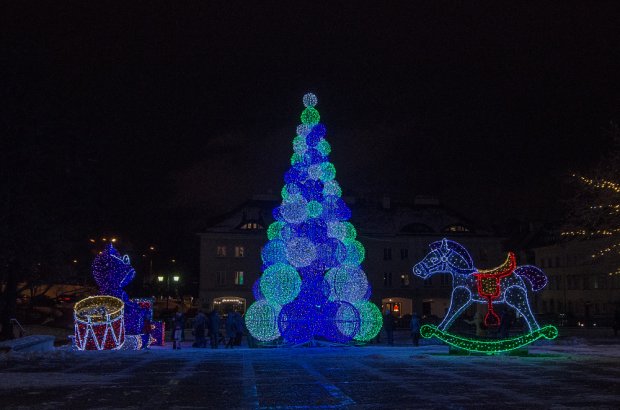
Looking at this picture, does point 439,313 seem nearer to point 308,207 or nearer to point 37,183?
point 308,207

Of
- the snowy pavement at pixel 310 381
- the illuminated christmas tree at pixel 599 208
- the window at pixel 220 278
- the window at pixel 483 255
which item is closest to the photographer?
the snowy pavement at pixel 310 381

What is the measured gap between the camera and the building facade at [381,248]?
6097 centimetres

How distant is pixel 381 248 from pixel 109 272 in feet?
129

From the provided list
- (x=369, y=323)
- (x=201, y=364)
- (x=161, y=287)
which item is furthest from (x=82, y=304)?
(x=161, y=287)

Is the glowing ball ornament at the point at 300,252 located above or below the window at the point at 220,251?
below

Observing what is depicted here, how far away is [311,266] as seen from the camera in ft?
92.5

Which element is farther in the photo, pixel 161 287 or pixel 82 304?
pixel 161 287

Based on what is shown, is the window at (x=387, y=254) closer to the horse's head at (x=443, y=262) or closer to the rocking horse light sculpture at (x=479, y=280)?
the rocking horse light sculpture at (x=479, y=280)

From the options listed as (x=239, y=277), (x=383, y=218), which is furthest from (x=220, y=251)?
(x=383, y=218)

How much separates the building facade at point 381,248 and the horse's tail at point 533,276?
35.8 metres

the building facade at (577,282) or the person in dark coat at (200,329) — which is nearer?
the person in dark coat at (200,329)

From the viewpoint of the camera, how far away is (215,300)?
199 feet

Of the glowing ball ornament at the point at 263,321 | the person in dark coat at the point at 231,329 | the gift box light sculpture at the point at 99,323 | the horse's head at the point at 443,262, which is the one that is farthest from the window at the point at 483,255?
the gift box light sculpture at the point at 99,323

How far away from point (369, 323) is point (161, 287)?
5086cm
